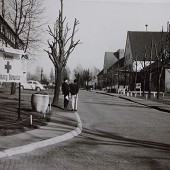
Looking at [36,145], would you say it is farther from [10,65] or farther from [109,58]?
[109,58]

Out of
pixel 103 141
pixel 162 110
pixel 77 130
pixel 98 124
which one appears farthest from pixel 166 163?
pixel 162 110

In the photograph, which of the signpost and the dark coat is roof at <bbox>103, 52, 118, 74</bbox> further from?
the signpost

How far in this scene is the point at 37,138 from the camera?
29.0ft

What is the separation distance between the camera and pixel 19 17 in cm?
2980

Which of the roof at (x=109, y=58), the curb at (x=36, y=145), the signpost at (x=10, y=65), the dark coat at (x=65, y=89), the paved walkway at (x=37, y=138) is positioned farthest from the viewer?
the roof at (x=109, y=58)

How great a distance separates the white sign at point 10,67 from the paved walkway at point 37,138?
90.6 inches

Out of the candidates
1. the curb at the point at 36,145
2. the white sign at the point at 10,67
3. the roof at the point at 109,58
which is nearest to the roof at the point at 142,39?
the roof at the point at 109,58

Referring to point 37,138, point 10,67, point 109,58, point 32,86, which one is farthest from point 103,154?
point 109,58

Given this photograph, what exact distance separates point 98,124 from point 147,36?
62.5 meters

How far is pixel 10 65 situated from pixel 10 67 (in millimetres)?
80

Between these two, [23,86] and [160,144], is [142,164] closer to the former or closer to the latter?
[160,144]

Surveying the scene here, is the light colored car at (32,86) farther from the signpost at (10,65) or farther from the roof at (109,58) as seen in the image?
the roof at (109,58)

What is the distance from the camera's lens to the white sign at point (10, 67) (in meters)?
11.3

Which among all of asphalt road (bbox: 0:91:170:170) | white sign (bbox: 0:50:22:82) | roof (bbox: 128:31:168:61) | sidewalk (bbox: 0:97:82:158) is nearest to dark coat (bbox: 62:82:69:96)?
sidewalk (bbox: 0:97:82:158)
